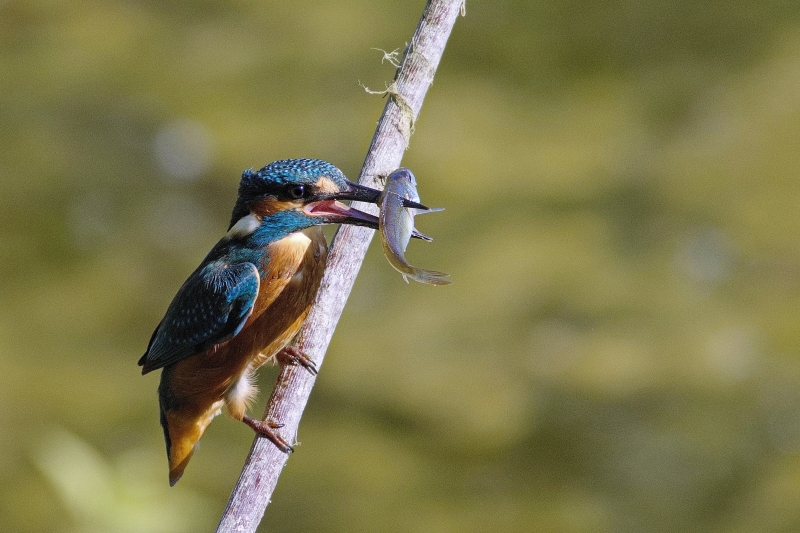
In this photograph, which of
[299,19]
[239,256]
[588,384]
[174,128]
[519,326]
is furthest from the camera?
[299,19]

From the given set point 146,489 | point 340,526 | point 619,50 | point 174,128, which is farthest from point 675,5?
point 146,489

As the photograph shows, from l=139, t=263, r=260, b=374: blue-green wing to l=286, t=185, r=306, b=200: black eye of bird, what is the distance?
22 centimetres

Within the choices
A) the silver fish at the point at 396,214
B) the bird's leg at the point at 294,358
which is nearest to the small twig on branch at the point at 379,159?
the bird's leg at the point at 294,358

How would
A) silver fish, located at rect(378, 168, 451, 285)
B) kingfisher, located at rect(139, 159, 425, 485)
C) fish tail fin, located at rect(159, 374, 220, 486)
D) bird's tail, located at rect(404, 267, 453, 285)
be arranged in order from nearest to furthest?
bird's tail, located at rect(404, 267, 453, 285), silver fish, located at rect(378, 168, 451, 285), kingfisher, located at rect(139, 159, 425, 485), fish tail fin, located at rect(159, 374, 220, 486)

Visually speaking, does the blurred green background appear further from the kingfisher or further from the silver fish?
the silver fish

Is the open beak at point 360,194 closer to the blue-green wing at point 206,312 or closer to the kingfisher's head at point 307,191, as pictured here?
the kingfisher's head at point 307,191

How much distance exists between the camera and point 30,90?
5.00 meters

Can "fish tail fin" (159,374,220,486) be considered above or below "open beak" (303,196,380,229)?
below

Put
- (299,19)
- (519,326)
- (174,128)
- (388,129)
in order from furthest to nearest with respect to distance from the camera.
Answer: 1. (299,19)
2. (174,128)
3. (519,326)
4. (388,129)


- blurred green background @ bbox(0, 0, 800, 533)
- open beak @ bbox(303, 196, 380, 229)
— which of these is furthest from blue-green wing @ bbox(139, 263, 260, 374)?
blurred green background @ bbox(0, 0, 800, 533)

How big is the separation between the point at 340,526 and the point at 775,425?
5.29 ft

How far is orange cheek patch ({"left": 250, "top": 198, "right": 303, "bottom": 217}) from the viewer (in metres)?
2.21

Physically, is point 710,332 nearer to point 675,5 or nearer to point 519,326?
point 519,326

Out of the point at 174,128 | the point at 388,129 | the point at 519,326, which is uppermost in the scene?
the point at 174,128
